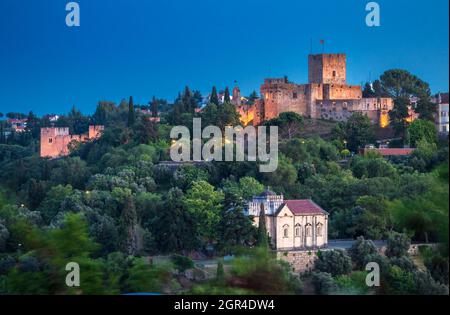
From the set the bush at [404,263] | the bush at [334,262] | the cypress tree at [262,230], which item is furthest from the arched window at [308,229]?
the bush at [404,263]

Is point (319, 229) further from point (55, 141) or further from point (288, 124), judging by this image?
point (55, 141)

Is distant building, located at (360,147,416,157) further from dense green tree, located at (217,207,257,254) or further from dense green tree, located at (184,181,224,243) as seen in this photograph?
dense green tree, located at (217,207,257,254)

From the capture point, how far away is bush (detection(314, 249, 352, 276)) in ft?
91.5

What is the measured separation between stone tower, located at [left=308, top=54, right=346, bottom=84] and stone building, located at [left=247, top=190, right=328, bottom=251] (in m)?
19.7

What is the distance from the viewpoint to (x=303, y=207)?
3102 centimetres

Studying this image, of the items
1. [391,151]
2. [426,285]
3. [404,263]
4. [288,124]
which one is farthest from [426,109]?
[426,285]

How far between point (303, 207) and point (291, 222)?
71cm

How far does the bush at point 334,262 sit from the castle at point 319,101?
18729mm

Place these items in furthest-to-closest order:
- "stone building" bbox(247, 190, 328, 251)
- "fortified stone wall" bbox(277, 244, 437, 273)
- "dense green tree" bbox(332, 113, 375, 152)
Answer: "dense green tree" bbox(332, 113, 375, 152)
"stone building" bbox(247, 190, 328, 251)
"fortified stone wall" bbox(277, 244, 437, 273)

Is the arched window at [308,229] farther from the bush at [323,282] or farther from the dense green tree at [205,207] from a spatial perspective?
the bush at [323,282]

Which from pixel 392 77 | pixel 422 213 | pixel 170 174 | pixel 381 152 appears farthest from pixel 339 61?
pixel 422 213

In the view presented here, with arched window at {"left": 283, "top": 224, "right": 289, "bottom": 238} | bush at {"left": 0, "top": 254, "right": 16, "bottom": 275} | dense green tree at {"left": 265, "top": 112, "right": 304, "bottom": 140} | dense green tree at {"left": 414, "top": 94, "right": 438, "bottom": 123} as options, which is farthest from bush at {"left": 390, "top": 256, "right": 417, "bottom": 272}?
dense green tree at {"left": 414, "top": 94, "right": 438, "bottom": 123}

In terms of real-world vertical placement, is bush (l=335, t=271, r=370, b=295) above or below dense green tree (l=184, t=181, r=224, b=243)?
below

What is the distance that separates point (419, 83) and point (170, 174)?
16314mm
